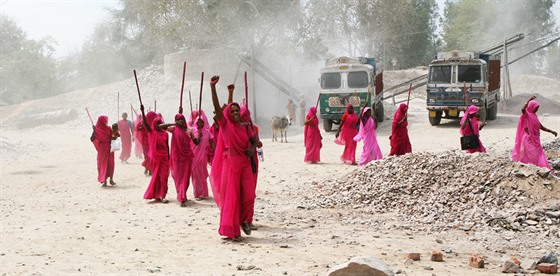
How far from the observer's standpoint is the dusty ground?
21.7 ft

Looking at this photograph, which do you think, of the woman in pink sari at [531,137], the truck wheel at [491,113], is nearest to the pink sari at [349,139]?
the woman in pink sari at [531,137]

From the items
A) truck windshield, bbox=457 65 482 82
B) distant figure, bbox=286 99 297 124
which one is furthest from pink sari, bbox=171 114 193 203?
distant figure, bbox=286 99 297 124

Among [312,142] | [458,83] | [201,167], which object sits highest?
[458,83]

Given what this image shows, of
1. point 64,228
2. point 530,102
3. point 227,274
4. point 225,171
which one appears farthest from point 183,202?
point 530,102

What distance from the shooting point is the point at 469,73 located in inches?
923

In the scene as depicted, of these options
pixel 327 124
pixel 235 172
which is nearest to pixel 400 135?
pixel 235 172

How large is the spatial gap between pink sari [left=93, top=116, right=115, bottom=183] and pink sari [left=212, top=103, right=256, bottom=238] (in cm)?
610

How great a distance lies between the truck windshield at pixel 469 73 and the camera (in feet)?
76.7

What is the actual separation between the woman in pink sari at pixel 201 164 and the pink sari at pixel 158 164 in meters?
0.46

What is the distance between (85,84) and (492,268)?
55537 mm

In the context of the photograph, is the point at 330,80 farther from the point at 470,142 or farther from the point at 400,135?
the point at 470,142

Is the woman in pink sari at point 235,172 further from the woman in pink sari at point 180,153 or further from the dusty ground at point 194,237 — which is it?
the woman in pink sari at point 180,153

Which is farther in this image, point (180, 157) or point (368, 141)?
point (368, 141)

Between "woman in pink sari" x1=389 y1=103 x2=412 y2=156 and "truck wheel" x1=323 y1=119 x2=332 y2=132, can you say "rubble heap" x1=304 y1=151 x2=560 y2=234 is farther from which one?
"truck wheel" x1=323 y1=119 x2=332 y2=132
